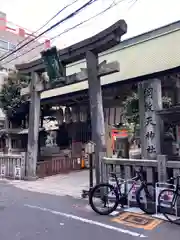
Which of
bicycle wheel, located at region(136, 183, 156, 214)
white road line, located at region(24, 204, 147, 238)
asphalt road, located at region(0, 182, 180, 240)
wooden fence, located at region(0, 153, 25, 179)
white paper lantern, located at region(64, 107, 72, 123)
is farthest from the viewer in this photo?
white paper lantern, located at region(64, 107, 72, 123)

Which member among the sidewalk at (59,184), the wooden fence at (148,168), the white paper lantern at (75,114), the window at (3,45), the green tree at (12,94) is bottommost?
the sidewalk at (59,184)

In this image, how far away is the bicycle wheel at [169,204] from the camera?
5.79 m

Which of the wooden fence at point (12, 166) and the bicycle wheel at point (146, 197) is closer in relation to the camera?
the bicycle wheel at point (146, 197)

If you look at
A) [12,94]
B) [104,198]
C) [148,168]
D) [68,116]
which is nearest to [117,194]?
[104,198]

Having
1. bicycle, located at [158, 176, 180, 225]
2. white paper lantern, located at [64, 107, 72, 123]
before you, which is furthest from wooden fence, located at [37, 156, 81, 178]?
bicycle, located at [158, 176, 180, 225]

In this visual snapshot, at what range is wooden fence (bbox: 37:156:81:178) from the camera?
1222cm

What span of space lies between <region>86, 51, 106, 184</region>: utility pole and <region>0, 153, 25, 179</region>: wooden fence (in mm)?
4738

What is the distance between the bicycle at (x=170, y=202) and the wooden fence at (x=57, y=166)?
285 inches

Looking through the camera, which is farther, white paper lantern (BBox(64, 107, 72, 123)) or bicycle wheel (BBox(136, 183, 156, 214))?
white paper lantern (BBox(64, 107, 72, 123))

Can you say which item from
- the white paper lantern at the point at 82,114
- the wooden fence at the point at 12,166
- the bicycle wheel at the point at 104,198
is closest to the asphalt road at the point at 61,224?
the bicycle wheel at the point at 104,198

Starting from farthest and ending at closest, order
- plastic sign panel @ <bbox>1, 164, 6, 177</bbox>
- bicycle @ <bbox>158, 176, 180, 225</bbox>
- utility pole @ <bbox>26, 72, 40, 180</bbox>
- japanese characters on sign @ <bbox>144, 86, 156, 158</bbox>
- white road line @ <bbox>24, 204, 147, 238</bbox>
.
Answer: plastic sign panel @ <bbox>1, 164, 6, 177</bbox>
utility pole @ <bbox>26, 72, 40, 180</bbox>
japanese characters on sign @ <bbox>144, 86, 156, 158</bbox>
bicycle @ <bbox>158, 176, 180, 225</bbox>
white road line @ <bbox>24, 204, 147, 238</bbox>

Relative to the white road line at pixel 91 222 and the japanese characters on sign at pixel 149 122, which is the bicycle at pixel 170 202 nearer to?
the white road line at pixel 91 222

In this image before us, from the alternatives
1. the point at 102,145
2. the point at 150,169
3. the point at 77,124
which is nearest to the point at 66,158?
the point at 77,124

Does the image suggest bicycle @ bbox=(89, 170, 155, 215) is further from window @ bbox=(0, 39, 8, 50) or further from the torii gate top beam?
window @ bbox=(0, 39, 8, 50)
